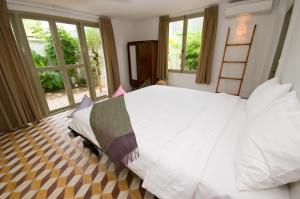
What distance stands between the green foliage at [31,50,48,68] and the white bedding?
77.0 inches

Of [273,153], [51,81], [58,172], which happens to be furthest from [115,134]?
[51,81]

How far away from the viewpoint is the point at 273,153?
68cm

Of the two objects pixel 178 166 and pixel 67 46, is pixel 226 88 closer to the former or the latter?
Answer: pixel 178 166

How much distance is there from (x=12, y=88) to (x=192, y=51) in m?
3.82

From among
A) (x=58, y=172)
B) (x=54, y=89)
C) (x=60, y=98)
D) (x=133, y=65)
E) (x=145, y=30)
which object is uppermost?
(x=145, y=30)

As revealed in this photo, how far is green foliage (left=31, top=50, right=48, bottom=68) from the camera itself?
263 centimetres

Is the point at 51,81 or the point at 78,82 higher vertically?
the point at 51,81

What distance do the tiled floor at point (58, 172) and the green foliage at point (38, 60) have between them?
1477mm

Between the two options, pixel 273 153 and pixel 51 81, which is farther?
pixel 51 81

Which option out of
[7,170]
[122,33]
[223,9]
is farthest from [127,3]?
[7,170]

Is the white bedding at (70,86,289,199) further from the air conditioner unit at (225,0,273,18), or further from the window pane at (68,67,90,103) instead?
the window pane at (68,67,90,103)

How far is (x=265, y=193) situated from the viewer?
70 centimetres

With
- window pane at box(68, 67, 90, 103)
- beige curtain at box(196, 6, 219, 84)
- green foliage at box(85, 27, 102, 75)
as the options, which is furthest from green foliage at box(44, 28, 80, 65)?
beige curtain at box(196, 6, 219, 84)

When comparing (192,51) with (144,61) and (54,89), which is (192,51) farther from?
(54,89)
